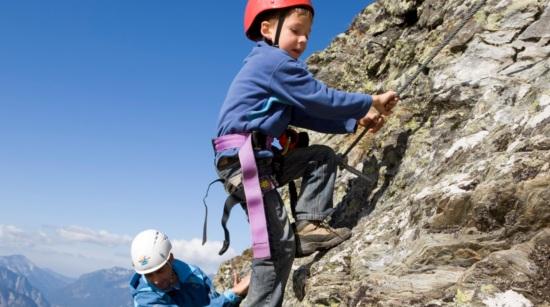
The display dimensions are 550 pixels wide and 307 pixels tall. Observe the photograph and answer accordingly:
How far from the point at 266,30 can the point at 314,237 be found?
3.64m

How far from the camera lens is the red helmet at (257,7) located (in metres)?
8.37

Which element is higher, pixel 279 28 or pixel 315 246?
pixel 279 28

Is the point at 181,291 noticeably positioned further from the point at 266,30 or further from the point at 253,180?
the point at 266,30

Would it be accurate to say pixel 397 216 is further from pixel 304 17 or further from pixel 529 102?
pixel 304 17

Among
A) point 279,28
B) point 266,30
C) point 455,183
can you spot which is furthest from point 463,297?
point 266,30

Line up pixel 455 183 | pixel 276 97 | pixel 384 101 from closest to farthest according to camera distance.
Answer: pixel 455 183
pixel 276 97
pixel 384 101

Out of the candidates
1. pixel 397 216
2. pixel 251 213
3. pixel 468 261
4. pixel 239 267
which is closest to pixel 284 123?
pixel 251 213

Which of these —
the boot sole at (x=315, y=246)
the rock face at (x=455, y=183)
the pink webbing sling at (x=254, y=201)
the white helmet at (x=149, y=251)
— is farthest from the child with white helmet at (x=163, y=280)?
the pink webbing sling at (x=254, y=201)

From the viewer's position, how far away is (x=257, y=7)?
8.67 meters

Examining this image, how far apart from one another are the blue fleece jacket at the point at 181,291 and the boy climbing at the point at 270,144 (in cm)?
221

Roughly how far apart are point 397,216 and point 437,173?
98 cm

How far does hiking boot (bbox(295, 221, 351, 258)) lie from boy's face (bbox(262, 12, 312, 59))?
2.95m

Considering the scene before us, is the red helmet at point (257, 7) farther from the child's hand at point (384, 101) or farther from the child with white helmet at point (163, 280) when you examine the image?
the child with white helmet at point (163, 280)

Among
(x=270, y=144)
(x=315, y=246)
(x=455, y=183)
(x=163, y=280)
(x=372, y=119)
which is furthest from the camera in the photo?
(x=163, y=280)
